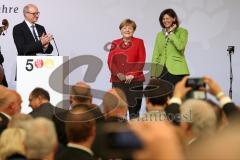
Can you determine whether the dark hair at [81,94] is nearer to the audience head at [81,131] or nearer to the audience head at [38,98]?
the audience head at [38,98]

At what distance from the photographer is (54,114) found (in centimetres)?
355

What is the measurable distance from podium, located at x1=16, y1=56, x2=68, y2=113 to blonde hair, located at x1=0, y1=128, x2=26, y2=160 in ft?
10.3

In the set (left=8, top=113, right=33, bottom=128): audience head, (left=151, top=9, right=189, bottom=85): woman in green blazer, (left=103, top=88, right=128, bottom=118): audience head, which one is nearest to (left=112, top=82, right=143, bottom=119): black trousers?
(left=151, top=9, right=189, bottom=85): woman in green blazer

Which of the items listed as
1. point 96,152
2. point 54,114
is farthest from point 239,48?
point 96,152

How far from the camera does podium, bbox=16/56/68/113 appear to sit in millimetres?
5543

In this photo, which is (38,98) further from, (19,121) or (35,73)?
(35,73)

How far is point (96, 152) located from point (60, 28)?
5.18 meters

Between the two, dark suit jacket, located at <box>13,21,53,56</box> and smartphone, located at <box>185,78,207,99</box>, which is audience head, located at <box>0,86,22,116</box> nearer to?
smartphone, located at <box>185,78,207,99</box>

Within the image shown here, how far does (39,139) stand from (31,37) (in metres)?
4.09

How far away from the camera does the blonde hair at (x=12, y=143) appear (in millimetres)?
2320

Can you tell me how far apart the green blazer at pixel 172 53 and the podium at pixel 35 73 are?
1.14 m

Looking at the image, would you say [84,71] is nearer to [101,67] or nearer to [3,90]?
[101,67]

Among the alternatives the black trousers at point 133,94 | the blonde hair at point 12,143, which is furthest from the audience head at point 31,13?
the blonde hair at point 12,143

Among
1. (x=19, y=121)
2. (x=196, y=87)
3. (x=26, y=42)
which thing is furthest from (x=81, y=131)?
(x=26, y=42)
